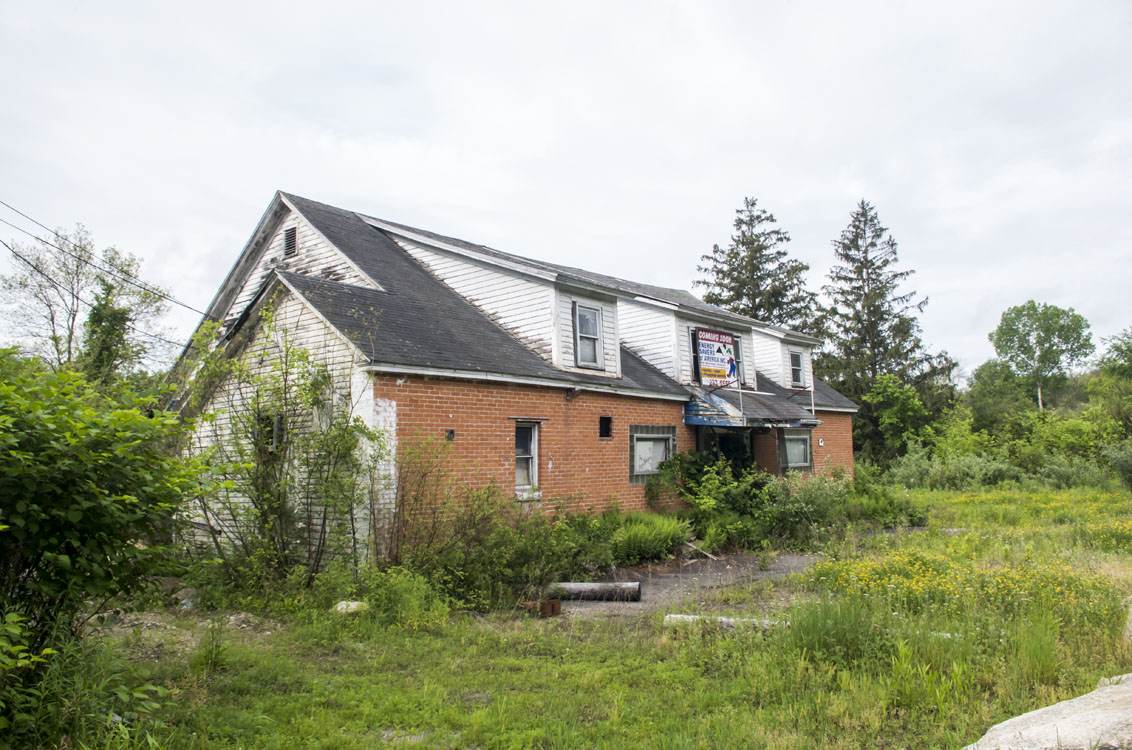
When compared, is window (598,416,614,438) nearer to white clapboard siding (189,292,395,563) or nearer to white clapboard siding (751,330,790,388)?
white clapboard siding (189,292,395,563)

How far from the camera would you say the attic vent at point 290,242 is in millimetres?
Result: 16094

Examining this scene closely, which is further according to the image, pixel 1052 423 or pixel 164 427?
pixel 1052 423

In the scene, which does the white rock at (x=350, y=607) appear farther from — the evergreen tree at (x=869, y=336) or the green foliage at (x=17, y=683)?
the evergreen tree at (x=869, y=336)

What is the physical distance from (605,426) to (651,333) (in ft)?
16.6

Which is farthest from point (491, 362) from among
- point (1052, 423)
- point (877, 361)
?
point (877, 361)

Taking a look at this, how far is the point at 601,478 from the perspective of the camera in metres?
14.2

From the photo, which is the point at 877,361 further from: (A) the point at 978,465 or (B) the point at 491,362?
(B) the point at 491,362

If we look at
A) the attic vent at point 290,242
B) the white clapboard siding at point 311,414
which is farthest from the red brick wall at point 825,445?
the attic vent at point 290,242

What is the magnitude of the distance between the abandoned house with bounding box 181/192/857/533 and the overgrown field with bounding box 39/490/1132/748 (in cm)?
371

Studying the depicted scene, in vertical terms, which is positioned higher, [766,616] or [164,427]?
[164,427]

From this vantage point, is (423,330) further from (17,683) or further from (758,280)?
(758,280)

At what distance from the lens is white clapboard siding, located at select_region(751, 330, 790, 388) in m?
23.6

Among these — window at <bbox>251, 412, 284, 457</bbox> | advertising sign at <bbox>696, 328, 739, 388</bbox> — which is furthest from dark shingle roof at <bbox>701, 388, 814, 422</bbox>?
window at <bbox>251, 412, 284, 457</bbox>

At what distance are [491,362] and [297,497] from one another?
3862mm
